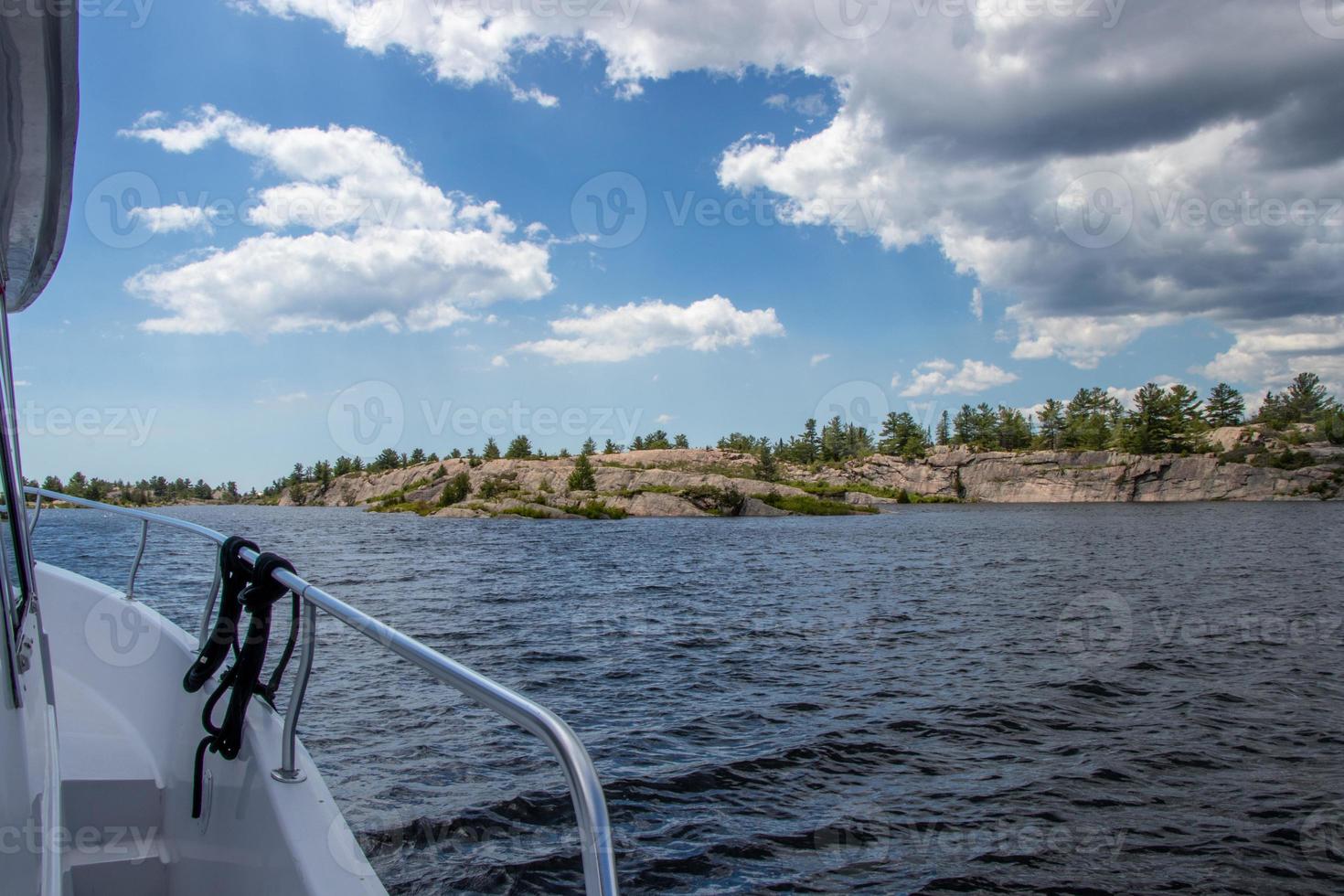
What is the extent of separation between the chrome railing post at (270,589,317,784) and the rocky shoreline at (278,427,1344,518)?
8528 cm

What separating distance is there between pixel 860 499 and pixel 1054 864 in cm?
11229

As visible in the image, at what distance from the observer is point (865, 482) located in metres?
151

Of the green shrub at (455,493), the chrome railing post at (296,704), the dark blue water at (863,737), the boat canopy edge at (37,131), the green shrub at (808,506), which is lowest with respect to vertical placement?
the green shrub at (808,506)

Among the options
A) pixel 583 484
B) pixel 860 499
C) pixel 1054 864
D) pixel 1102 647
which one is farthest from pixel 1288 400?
pixel 1054 864

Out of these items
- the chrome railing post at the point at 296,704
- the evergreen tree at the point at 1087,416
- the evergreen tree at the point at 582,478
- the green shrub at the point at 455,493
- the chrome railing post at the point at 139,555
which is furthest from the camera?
the evergreen tree at the point at 1087,416

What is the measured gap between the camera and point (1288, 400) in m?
157

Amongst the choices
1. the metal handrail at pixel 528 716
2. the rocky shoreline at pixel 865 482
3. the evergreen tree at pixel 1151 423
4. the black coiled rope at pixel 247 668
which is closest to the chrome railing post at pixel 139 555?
the black coiled rope at pixel 247 668

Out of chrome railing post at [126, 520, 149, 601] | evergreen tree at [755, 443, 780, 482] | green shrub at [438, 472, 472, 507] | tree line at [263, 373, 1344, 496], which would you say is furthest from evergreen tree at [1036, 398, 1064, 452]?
chrome railing post at [126, 520, 149, 601]

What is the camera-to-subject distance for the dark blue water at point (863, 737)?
776 cm

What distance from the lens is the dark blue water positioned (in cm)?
776

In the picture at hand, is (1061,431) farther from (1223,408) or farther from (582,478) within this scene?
(582,478)

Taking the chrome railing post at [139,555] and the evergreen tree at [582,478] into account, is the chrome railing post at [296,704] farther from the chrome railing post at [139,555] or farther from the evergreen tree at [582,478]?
the evergreen tree at [582,478]

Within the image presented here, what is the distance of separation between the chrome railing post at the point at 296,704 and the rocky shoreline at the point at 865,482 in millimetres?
85280

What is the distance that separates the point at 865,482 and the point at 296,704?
501 ft
